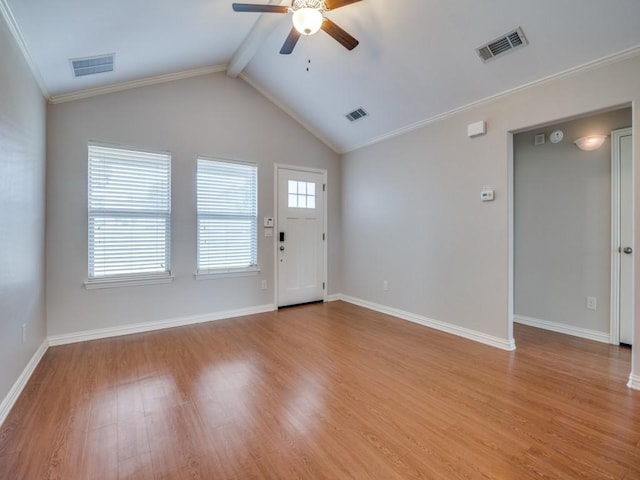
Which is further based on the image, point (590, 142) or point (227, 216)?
point (227, 216)

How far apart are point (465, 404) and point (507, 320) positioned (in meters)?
1.37

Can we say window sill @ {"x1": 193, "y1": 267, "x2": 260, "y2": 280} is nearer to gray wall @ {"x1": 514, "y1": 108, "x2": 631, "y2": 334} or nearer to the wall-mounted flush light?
gray wall @ {"x1": 514, "y1": 108, "x2": 631, "y2": 334}

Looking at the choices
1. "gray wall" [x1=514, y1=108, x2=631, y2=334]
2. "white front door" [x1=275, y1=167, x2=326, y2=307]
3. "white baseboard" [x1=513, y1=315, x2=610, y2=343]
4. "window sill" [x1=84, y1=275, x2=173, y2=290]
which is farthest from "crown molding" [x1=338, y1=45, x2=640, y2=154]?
"window sill" [x1=84, y1=275, x2=173, y2=290]

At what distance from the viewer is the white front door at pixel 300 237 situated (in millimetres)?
4766

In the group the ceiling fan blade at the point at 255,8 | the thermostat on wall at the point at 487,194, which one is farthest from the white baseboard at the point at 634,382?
the ceiling fan blade at the point at 255,8

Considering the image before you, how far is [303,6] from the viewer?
2332 millimetres

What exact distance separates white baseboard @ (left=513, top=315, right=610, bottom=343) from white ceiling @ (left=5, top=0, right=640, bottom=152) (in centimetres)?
280

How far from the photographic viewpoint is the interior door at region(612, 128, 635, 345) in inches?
123

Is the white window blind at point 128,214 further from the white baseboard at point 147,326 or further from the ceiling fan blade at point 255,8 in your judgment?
the ceiling fan blade at point 255,8

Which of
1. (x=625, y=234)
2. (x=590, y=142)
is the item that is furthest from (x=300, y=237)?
(x=625, y=234)

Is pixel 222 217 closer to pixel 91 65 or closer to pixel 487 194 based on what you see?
pixel 91 65

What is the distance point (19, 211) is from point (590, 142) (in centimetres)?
544

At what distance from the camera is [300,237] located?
16.3ft

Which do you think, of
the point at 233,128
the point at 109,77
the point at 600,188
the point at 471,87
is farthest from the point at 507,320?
the point at 109,77
